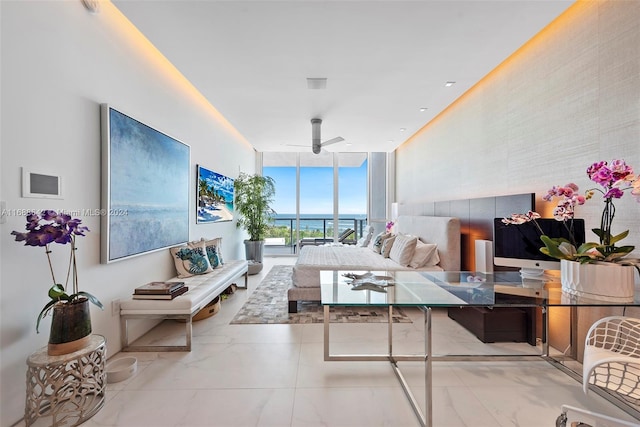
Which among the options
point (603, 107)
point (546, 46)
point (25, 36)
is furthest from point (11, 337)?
point (546, 46)

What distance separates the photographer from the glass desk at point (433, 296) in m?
1.59

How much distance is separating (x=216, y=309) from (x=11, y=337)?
1882 mm

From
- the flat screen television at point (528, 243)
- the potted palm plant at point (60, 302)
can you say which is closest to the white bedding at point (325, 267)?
the flat screen television at point (528, 243)

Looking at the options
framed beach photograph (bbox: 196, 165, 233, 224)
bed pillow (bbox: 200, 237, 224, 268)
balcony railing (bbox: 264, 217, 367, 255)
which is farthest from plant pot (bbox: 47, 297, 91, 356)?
balcony railing (bbox: 264, 217, 367, 255)

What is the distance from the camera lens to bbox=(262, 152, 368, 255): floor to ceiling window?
7.42 metres

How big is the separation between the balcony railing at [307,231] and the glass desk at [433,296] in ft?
17.1

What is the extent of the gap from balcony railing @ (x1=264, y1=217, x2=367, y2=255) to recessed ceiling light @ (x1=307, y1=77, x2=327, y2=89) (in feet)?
15.0

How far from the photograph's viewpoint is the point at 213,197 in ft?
14.4

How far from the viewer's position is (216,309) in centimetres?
330

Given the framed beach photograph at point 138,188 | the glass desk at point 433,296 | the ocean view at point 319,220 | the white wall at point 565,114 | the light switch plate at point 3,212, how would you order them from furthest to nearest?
the ocean view at point 319,220 → the framed beach photograph at point 138,188 → the white wall at point 565,114 → the glass desk at point 433,296 → the light switch plate at point 3,212

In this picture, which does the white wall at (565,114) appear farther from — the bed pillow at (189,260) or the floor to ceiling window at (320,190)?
the floor to ceiling window at (320,190)

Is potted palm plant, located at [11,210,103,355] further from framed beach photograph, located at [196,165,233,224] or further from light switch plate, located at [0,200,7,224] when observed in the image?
framed beach photograph, located at [196,165,233,224]

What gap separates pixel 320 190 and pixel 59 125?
233 inches

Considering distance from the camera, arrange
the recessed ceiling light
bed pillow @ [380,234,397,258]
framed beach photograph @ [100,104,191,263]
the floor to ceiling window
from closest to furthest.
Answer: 1. framed beach photograph @ [100,104,191,263]
2. the recessed ceiling light
3. bed pillow @ [380,234,397,258]
4. the floor to ceiling window
